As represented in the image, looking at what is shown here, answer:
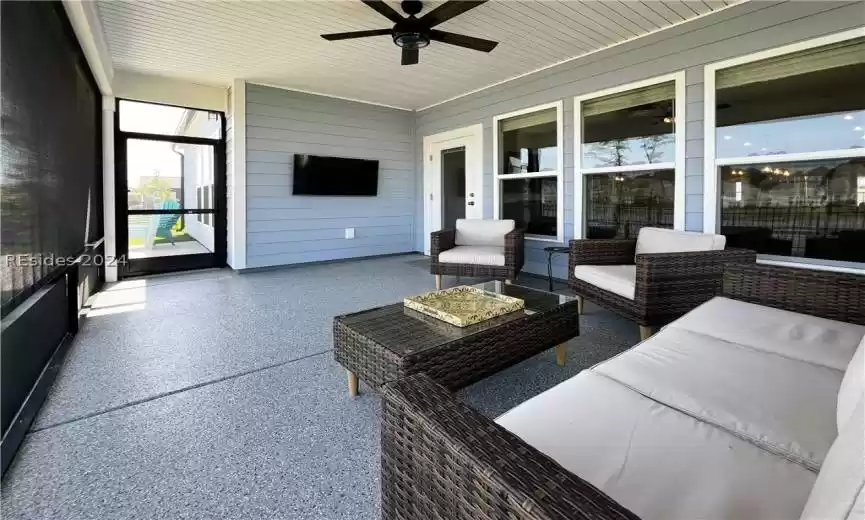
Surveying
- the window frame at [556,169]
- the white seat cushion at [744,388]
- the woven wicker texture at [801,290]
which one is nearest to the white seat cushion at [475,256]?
the window frame at [556,169]

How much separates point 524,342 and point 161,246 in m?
5.19

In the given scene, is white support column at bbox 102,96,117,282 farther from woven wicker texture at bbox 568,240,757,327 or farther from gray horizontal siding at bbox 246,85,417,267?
woven wicker texture at bbox 568,240,757,327

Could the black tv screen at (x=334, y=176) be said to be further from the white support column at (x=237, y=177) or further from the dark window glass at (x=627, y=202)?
the dark window glass at (x=627, y=202)

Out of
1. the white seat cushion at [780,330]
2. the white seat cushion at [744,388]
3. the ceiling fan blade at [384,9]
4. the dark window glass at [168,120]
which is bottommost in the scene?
the white seat cushion at [744,388]

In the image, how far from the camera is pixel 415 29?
10.7 ft

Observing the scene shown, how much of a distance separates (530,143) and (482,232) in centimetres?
135

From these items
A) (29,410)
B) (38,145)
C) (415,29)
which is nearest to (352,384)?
(29,410)

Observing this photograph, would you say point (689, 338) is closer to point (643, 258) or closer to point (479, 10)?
point (643, 258)

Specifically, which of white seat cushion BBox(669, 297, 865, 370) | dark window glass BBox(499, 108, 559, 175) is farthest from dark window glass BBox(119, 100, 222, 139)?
white seat cushion BBox(669, 297, 865, 370)

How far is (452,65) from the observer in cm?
463

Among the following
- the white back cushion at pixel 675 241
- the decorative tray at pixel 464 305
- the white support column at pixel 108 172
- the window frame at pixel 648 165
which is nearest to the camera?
the decorative tray at pixel 464 305

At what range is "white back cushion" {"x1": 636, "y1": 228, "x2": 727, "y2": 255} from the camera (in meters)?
2.83

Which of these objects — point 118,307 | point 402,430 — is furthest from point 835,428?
point 118,307

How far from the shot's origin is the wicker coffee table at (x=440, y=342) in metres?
1.60
